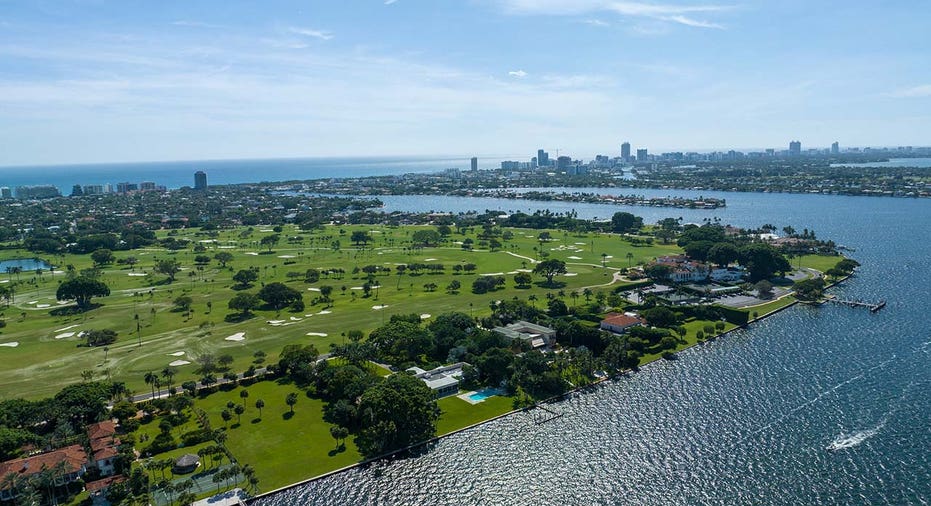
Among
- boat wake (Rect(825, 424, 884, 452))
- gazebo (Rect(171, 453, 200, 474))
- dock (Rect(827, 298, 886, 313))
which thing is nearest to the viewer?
gazebo (Rect(171, 453, 200, 474))

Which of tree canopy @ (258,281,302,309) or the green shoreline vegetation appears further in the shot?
tree canopy @ (258,281,302,309)

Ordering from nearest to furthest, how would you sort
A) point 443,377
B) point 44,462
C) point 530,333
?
1. point 44,462
2. point 443,377
3. point 530,333

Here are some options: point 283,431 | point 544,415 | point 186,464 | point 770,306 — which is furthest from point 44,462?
point 770,306

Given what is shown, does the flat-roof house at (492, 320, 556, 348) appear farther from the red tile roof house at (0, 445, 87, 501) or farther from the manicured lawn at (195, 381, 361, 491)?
the red tile roof house at (0, 445, 87, 501)

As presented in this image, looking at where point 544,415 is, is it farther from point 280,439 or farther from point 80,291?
point 80,291

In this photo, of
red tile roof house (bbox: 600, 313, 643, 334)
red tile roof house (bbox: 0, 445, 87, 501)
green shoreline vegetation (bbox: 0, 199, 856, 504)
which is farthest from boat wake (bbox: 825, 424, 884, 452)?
red tile roof house (bbox: 0, 445, 87, 501)

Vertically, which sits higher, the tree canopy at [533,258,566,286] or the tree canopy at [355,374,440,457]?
the tree canopy at [533,258,566,286]

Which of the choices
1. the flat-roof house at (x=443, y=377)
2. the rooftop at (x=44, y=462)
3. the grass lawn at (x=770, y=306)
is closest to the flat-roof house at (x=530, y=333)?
the flat-roof house at (x=443, y=377)
